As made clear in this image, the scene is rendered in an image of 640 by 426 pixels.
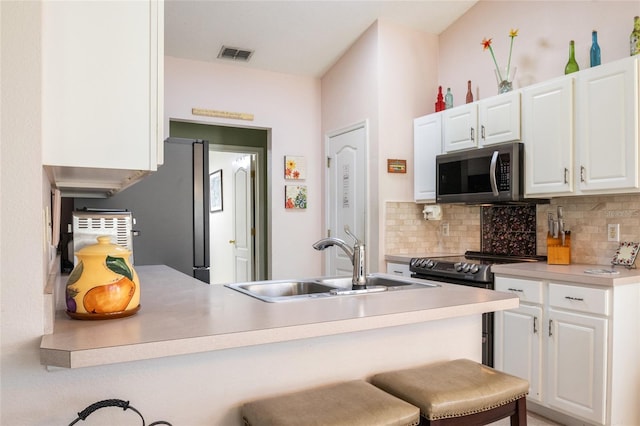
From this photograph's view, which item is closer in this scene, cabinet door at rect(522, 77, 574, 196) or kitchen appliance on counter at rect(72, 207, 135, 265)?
kitchen appliance on counter at rect(72, 207, 135, 265)

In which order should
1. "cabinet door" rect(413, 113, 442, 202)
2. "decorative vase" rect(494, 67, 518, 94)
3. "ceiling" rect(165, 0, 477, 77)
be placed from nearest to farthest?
"decorative vase" rect(494, 67, 518, 94)
"ceiling" rect(165, 0, 477, 77)
"cabinet door" rect(413, 113, 442, 202)

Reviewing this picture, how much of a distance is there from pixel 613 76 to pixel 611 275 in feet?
3.74

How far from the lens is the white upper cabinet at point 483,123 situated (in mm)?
3371

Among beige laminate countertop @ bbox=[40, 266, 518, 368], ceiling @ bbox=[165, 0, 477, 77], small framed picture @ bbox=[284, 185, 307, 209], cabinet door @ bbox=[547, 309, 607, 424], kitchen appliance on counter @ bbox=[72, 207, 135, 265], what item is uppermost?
ceiling @ bbox=[165, 0, 477, 77]

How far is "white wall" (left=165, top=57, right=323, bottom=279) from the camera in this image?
14.6 feet

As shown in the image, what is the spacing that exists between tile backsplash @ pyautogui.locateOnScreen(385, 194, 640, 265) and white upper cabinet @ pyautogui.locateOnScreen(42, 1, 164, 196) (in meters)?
2.93

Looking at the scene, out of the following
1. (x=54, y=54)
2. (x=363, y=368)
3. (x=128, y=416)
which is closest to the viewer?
(x=54, y=54)

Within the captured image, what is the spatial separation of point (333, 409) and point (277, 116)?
386 cm

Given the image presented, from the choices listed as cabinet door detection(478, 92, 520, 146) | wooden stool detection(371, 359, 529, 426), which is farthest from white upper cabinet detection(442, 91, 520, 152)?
wooden stool detection(371, 359, 529, 426)

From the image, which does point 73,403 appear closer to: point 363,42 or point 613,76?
point 613,76

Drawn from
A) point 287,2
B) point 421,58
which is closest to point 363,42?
point 421,58

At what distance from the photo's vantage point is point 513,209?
3826 millimetres

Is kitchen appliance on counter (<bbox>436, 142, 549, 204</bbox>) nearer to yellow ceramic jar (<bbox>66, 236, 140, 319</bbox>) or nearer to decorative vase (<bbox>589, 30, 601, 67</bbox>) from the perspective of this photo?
decorative vase (<bbox>589, 30, 601, 67</bbox>)

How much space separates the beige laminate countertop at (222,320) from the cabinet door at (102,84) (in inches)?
17.3
